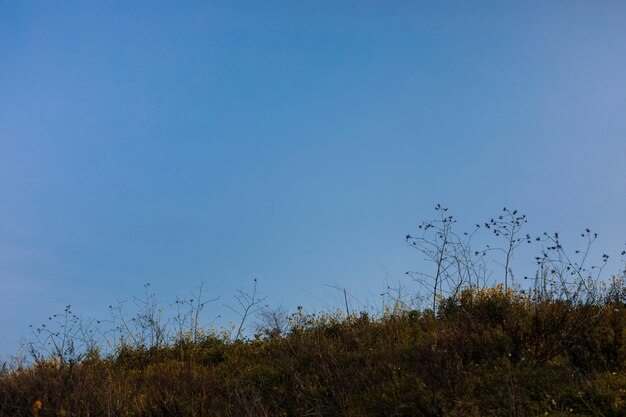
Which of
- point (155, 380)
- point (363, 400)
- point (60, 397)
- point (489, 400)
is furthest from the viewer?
point (155, 380)

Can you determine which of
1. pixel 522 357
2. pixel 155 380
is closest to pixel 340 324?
pixel 155 380

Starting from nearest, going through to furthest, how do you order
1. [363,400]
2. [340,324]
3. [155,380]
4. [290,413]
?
[363,400] → [290,413] → [155,380] → [340,324]

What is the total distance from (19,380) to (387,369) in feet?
18.0

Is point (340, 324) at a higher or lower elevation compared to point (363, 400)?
higher

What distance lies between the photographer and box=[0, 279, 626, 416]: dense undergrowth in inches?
233

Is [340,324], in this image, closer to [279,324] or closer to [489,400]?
[279,324]

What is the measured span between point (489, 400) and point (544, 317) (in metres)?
2.19

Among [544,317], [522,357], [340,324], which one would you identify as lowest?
[522,357]

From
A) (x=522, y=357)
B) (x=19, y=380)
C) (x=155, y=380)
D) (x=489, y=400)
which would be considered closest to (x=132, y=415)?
(x=155, y=380)

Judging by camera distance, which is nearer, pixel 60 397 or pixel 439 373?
pixel 439 373

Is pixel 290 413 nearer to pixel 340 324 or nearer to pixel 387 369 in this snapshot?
pixel 387 369

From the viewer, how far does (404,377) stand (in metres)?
6.84

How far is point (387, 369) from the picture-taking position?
7.25 meters

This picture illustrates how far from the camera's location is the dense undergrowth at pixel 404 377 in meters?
5.92
